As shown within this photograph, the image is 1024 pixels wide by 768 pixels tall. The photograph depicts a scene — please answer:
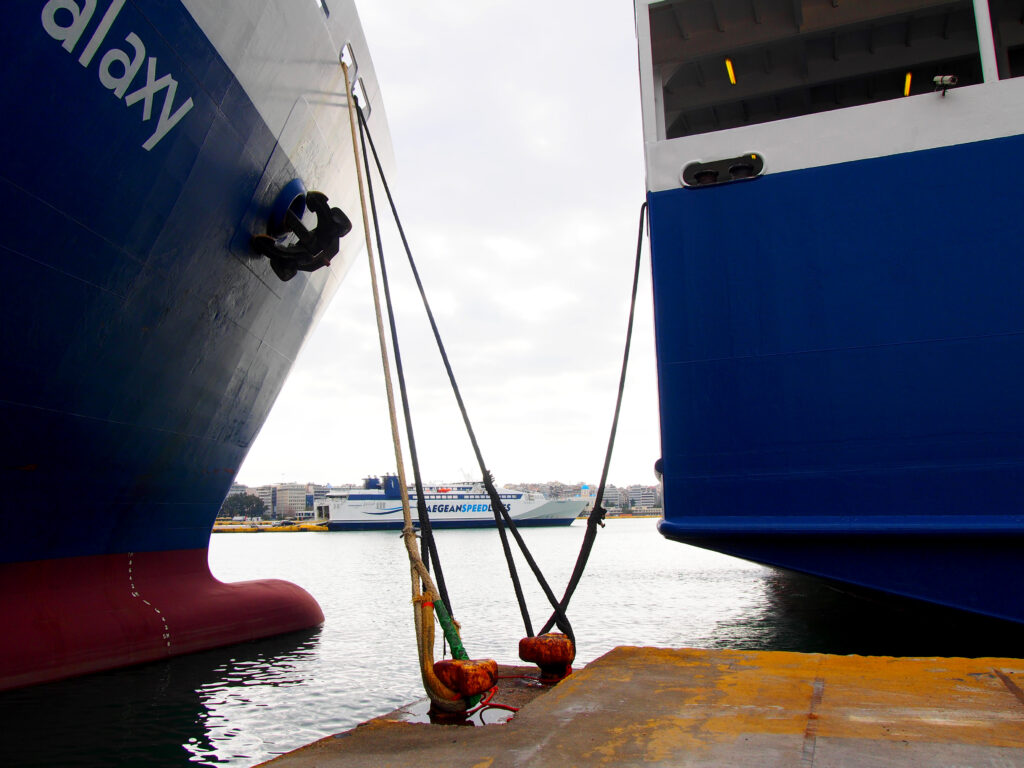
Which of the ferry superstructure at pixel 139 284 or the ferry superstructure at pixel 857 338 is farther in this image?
the ferry superstructure at pixel 857 338

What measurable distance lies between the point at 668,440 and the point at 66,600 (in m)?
4.47

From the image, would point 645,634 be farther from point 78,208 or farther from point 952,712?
point 78,208

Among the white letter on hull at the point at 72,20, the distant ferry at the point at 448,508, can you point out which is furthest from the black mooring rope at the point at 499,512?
the distant ferry at the point at 448,508

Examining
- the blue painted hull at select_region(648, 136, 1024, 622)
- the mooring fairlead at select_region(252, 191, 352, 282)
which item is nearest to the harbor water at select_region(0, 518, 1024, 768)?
the blue painted hull at select_region(648, 136, 1024, 622)

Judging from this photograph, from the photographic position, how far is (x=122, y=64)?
12.9 feet

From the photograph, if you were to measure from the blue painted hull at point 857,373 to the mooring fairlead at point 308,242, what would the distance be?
2810mm

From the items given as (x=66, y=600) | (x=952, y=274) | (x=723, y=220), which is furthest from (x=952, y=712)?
(x=66, y=600)

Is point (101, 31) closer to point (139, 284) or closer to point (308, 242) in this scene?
point (139, 284)

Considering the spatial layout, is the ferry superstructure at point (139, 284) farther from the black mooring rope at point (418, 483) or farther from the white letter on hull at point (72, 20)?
the black mooring rope at point (418, 483)

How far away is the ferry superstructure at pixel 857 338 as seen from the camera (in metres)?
4.21

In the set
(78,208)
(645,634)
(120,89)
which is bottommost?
(645,634)

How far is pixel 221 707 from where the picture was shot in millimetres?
5246

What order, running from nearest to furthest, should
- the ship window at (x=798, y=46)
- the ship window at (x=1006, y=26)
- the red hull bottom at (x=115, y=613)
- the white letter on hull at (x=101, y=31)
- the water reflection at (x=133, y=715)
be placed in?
1. the white letter on hull at (x=101, y=31)
2. the water reflection at (x=133, y=715)
3. the red hull bottom at (x=115, y=613)
4. the ship window at (x=798, y=46)
5. the ship window at (x=1006, y=26)

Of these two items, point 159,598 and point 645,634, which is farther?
point 645,634
